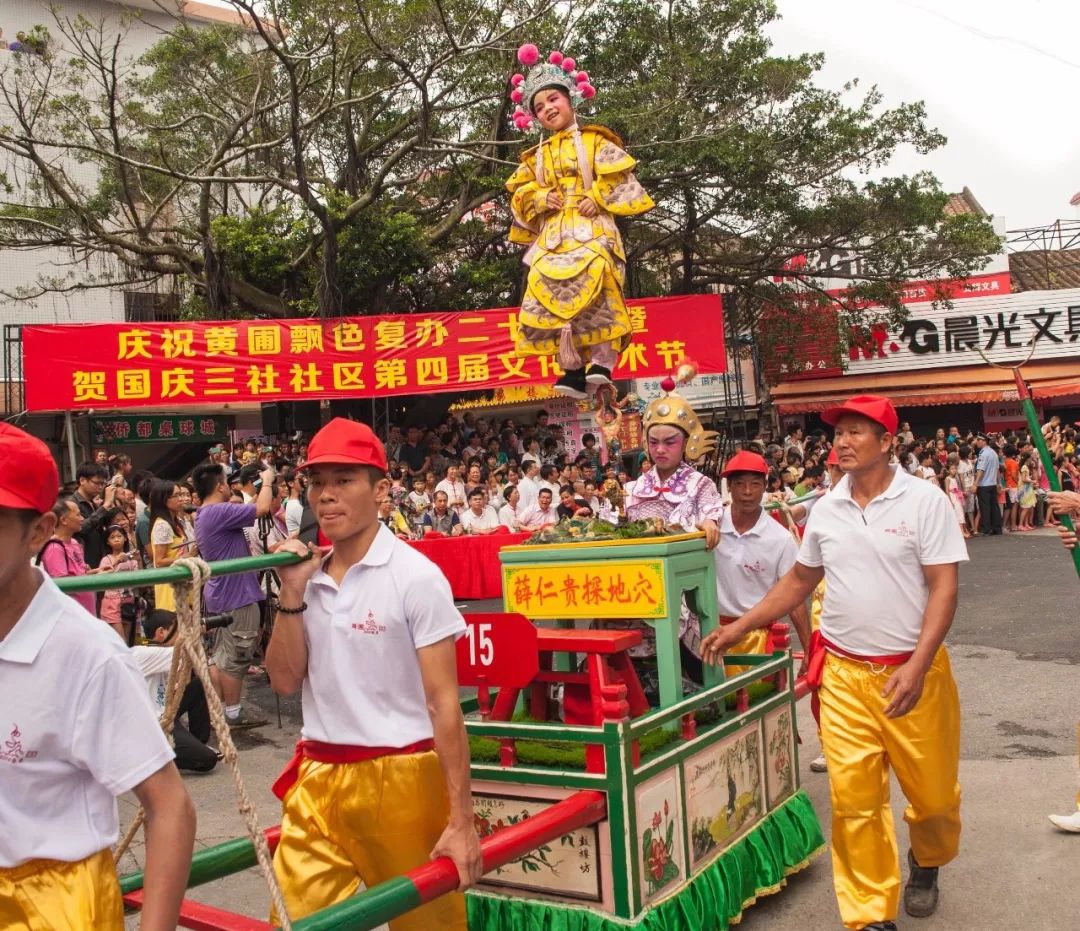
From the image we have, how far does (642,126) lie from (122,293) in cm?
1380

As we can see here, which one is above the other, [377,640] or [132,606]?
[377,640]

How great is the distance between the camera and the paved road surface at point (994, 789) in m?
4.08

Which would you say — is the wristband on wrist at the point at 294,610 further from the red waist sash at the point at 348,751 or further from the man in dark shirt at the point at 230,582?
the man in dark shirt at the point at 230,582

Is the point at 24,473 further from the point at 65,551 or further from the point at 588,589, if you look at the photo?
the point at 65,551

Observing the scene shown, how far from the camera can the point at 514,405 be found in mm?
23641

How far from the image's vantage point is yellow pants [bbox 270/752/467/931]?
104 inches

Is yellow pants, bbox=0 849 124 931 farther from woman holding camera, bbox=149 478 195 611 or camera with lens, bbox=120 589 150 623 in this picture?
camera with lens, bbox=120 589 150 623

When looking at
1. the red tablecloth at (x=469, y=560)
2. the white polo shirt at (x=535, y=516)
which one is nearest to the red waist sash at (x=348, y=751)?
the red tablecloth at (x=469, y=560)

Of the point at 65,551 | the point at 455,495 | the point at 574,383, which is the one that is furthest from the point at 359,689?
the point at 455,495

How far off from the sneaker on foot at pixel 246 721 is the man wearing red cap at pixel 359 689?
478cm

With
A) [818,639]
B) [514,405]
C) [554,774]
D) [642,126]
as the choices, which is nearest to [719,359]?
[642,126]

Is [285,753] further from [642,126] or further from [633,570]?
[642,126]

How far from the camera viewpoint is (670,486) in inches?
187

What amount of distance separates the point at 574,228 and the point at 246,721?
13.9ft
